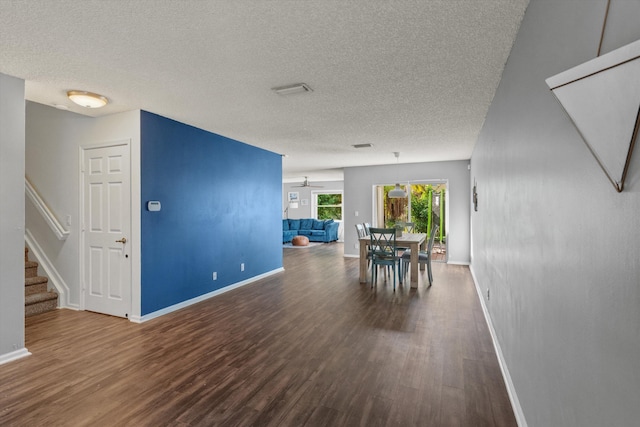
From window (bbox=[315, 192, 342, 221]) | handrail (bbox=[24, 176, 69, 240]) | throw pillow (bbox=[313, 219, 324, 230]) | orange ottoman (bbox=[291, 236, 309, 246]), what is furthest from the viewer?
window (bbox=[315, 192, 342, 221])

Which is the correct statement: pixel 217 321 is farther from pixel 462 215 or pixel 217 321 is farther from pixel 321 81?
pixel 462 215

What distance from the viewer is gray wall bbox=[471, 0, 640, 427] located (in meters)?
0.82

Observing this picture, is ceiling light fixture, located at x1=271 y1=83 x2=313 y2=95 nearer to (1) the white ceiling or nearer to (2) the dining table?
(1) the white ceiling

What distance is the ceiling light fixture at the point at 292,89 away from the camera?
3.02m

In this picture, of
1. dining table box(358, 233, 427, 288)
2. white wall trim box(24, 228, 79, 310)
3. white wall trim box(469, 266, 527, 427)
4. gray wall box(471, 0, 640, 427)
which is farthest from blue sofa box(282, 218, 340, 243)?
gray wall box(471, 0, 640, 427)

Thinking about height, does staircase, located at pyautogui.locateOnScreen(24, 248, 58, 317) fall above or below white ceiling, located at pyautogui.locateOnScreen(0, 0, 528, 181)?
below

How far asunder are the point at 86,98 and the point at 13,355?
2.45m

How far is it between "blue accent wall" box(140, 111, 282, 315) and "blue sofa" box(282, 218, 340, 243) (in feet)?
19.6

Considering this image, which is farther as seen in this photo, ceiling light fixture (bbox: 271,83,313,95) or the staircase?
the staircase

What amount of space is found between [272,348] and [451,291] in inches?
127

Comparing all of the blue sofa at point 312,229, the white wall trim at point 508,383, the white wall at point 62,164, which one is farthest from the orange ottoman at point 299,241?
the white wall trim at point 508,383

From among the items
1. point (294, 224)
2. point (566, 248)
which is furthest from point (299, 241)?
point (566, 248)

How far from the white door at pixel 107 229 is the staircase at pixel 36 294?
46 centimetres

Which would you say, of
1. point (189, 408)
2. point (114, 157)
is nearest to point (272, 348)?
point (189, 408)
